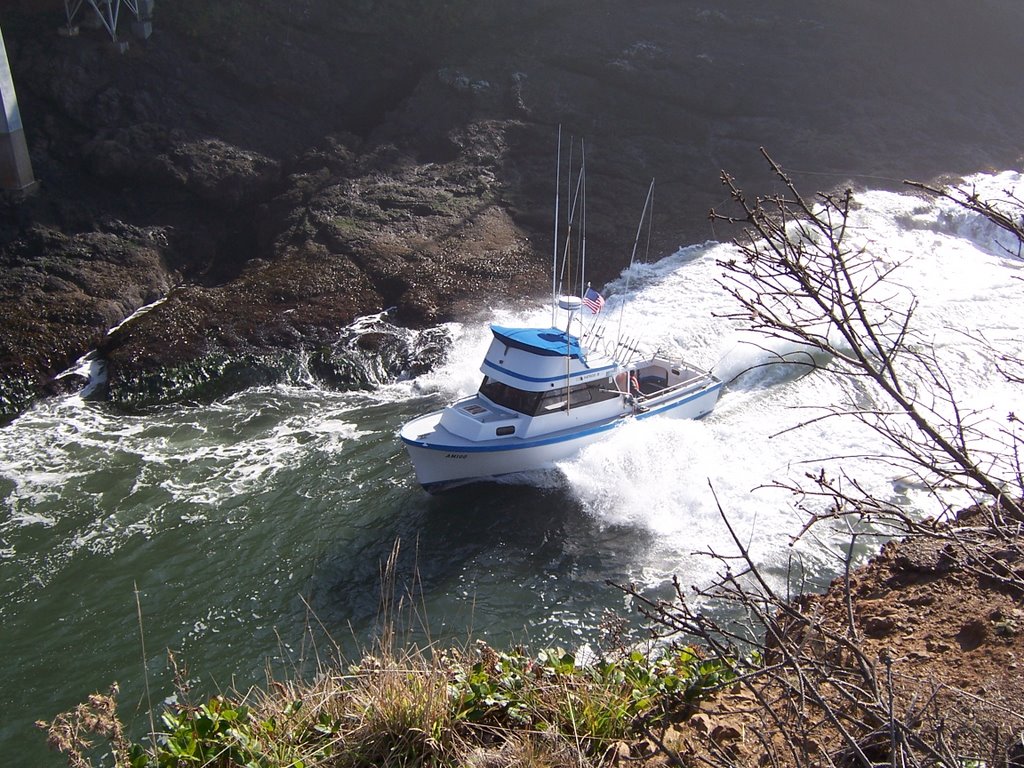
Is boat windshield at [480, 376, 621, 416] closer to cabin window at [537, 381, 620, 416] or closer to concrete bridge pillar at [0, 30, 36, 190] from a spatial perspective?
cabin window at [537, 381, 620, 416]

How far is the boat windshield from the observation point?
14.7 metres

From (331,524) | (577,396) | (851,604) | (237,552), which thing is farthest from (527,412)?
(851,604)

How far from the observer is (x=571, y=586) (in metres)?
12.1

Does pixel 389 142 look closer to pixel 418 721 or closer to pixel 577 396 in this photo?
pixel 577 396

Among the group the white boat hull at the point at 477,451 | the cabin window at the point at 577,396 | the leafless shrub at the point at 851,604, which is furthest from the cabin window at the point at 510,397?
the leafless shrub at the point at 851,604

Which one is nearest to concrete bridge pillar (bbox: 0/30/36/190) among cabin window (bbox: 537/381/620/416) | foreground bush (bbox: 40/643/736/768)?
cabin window (bbox: 537/381/620/416)

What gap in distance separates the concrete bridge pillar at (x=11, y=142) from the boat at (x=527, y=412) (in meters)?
13.7

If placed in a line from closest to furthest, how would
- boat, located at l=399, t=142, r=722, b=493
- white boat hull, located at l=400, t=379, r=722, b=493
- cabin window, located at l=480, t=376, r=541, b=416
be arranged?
white boat hull, located at l=400, t=379, r=722, b=493, boat, located at l=399, t=142, r=722, b=493, cabin window, located at l=480, t=376, r=541, b=416

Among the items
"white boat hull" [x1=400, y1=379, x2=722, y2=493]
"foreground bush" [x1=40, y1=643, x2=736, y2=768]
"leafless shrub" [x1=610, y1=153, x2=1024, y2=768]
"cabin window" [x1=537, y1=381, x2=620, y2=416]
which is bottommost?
"white boat hull" [x1=400, y1=379, x2=722, y2=493]

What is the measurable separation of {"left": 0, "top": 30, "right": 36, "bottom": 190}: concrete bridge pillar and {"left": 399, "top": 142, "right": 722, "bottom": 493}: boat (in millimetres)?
13670

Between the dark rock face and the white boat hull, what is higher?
the dark rock face

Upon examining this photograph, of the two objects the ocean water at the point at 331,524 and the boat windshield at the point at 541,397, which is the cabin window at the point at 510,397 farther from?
the ocean water at the point at 331,524

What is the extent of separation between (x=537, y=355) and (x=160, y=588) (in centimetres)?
671

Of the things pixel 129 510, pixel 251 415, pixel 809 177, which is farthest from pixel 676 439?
pixel 809 177
